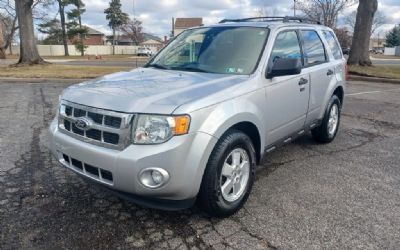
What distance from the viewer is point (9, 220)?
3.22 meters

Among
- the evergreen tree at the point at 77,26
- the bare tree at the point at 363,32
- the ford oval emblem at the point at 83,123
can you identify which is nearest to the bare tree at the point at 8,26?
the evergreen tree at the point at 77,26

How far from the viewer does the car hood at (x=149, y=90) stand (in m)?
2.85

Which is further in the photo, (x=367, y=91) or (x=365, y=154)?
(x=367, y=91)

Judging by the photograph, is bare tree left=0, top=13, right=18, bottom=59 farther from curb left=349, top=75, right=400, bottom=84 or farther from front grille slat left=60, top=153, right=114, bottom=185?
front grille slat left=60, top=153, right=114, bottom=185

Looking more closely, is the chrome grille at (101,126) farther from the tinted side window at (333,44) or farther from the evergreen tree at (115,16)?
the evergreen tree at (115,16)

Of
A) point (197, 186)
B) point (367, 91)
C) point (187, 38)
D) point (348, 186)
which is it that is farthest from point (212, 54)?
point (367, 91)

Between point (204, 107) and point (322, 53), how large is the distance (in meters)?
3.01

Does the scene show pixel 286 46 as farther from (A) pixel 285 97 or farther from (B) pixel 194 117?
(B) pixel 194 117

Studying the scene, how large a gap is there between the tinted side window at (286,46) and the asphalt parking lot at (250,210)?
54.9 inches

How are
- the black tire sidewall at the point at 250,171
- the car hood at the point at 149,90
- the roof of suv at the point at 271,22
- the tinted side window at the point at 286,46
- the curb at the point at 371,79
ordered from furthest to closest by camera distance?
the curb at the point at 371,79 → the roof of suv at the point at 271,22 → the tinted side window at the point at 286,46 → the black tire sidewall at the point at 250,171 → the car hood at the point at 149,90

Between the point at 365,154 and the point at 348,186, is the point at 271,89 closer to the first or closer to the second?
the point at 348,186

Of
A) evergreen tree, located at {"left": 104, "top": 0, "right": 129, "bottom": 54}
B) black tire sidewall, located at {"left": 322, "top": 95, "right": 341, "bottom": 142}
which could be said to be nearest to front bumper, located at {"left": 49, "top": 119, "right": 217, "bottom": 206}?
black tire sidewall, located at {"left": 322, "top": 95, "right": 341, "bottom": 142}

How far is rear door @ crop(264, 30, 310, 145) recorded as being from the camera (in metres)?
3.88

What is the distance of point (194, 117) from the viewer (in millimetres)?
2846
